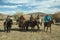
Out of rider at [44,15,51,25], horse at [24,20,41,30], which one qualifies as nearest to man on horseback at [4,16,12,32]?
horse at [24,20,41,30]

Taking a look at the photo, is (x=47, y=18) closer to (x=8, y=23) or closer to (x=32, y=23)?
(x=32, y=23)

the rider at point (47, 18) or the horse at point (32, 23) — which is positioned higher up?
the rider at point (47, 18)

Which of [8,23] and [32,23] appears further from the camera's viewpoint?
[32,23]

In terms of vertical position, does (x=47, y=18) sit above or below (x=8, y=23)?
above

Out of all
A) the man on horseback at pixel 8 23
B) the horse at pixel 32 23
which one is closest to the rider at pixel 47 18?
the horse at pixel 32 23

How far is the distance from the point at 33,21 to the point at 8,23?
2.16m

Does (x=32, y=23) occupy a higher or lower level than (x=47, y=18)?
lower

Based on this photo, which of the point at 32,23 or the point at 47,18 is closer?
the point at 47,18

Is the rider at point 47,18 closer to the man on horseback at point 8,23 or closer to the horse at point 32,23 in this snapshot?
the horse at point 32,23

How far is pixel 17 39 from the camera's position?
12992mm

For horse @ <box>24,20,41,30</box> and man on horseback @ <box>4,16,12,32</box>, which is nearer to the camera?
man on horseback @ <box>4,16,12,32</box>

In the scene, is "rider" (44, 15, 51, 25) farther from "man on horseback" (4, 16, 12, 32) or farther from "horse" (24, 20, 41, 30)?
"man on horseback" (4, 16, 12, 32)

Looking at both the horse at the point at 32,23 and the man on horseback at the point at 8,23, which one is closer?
the man on horseback at the point at 8,23

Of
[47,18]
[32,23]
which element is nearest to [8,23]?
[32,23]
